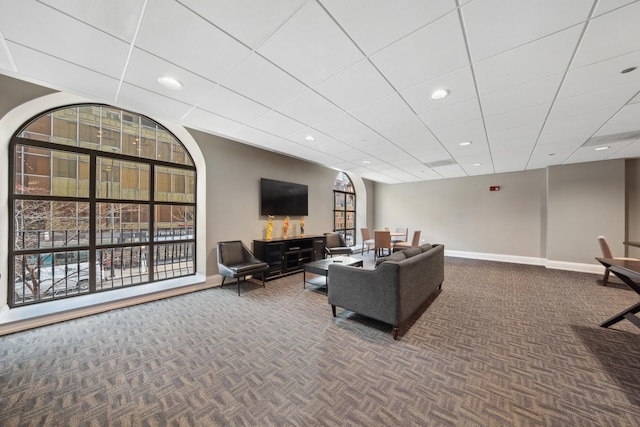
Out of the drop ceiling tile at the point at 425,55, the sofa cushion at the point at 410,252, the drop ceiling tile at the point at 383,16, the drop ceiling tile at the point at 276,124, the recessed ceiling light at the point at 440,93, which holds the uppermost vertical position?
the drop ceiling tile at the point at 276,124

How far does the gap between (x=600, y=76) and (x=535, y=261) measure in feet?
19.5

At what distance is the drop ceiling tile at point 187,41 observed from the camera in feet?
5.08

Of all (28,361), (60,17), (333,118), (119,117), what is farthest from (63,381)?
(333,118)

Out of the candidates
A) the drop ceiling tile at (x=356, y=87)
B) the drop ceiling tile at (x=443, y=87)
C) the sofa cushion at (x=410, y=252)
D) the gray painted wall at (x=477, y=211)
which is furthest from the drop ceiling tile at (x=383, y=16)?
the gray painted wall at (x=477, y=211)

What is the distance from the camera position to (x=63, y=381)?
1.85 m

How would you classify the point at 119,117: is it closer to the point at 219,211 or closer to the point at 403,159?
the point at 219,211

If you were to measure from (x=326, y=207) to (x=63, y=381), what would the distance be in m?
5.82

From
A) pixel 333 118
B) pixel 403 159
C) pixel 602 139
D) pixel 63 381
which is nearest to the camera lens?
pixel 63 381

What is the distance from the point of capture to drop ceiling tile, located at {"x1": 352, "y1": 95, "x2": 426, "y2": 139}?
8.95 ft

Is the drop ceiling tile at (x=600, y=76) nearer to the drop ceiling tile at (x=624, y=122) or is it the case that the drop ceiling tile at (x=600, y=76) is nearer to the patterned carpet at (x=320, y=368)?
the drop ceiling tile at (x=624, y=122)

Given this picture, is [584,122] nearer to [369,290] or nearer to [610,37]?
[610,37]

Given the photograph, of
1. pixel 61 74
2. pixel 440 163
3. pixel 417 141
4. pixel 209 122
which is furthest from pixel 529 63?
pixel 61 74

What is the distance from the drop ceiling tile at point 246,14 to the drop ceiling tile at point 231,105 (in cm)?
91

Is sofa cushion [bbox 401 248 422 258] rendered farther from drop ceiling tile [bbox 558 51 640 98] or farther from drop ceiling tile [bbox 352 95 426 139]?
drop ceiling tile [bbox 558 51 640 98]
